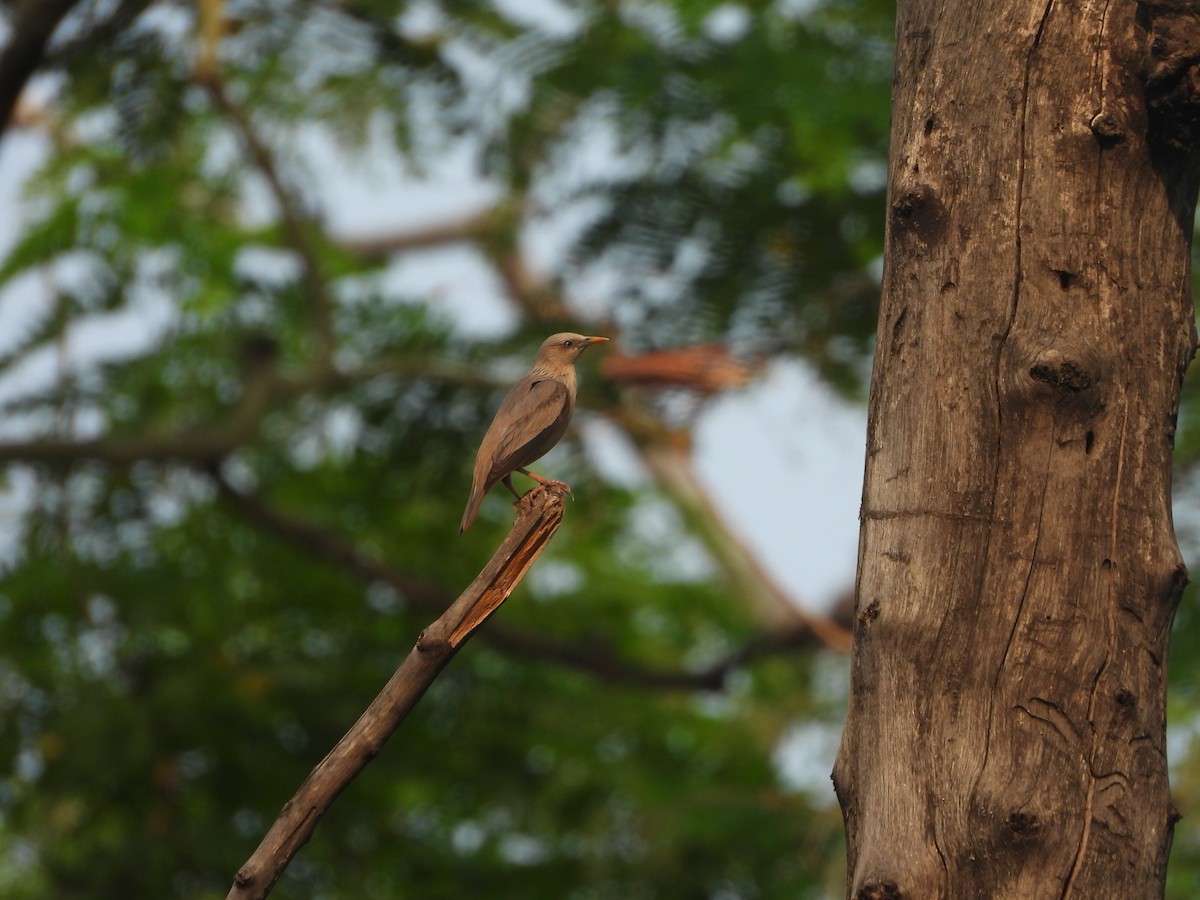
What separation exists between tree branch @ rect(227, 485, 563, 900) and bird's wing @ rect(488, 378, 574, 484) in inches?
40.7

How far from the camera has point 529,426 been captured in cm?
410

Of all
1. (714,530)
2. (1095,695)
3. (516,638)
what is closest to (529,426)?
(1095,695)

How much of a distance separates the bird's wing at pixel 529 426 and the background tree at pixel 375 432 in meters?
3.13

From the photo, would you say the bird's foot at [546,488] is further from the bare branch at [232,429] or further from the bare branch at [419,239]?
the bare branch at [419,239]

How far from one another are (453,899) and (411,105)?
18.8 feet

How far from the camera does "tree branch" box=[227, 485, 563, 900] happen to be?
2.74 metres

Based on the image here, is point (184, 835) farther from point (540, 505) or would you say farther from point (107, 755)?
point (540, 505)

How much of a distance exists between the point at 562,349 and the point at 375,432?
180 inches

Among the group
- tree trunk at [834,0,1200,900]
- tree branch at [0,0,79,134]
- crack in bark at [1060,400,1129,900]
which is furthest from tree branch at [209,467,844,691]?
crack in bark at [1060,400,1129,900]

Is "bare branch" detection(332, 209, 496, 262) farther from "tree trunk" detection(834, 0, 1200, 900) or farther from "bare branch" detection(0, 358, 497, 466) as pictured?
"tree trunk" detection(834, 0, 1200, 900)

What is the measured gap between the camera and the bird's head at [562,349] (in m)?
5.21

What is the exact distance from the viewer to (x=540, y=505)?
313 centimetres

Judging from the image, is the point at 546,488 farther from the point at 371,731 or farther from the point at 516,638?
the point at 516,638

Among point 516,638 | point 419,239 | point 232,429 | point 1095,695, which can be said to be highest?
point 1095,695
